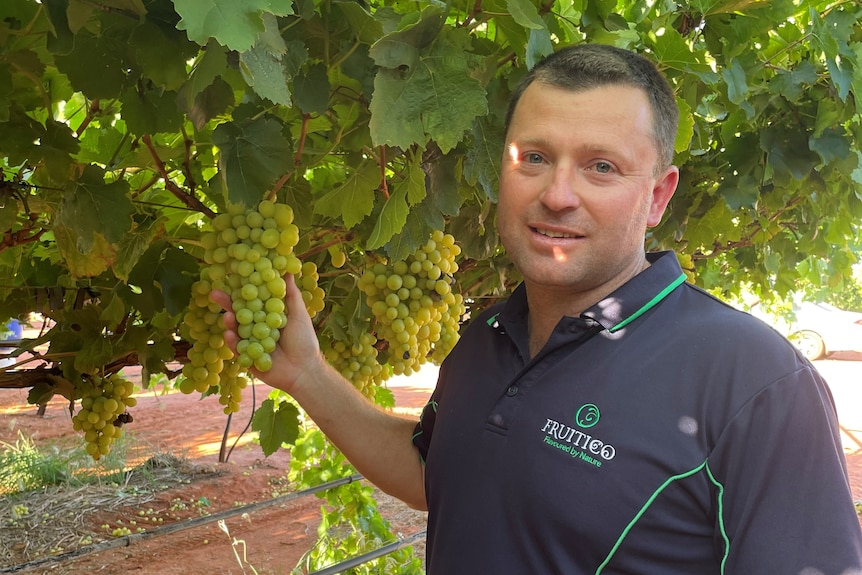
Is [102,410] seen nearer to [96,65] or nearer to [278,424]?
[278,424]

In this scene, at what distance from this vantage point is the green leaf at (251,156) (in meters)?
1.60

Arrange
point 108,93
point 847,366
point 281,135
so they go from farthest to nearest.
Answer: point 847,366 < point 108,93 < point 281,135

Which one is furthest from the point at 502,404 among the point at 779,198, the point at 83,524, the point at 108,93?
the point at 83,524

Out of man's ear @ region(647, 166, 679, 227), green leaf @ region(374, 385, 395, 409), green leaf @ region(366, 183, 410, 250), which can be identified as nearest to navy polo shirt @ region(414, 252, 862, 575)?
man's ear @ region(647, 166, 679, 227)

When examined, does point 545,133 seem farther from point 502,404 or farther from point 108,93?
point 108,93

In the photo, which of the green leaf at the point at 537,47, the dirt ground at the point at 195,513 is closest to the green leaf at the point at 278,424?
the dirt ground at the point at 195,513

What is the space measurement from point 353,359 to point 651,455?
5.02 feet

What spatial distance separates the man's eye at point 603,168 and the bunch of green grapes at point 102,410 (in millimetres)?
1926

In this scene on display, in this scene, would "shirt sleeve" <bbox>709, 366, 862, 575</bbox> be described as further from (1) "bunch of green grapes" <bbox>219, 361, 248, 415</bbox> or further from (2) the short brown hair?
(1) "bunch of green grapes" <bbox>219, 361, 248, 415</bbox>

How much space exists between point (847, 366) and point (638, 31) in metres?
20.1

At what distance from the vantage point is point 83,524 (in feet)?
25.0

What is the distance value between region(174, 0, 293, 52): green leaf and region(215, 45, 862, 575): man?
712 millimetres

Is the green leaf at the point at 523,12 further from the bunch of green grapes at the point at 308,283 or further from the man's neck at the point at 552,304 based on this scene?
the bunch of green grapes at the point at 308,283

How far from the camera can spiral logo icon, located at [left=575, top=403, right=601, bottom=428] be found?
1.43m
